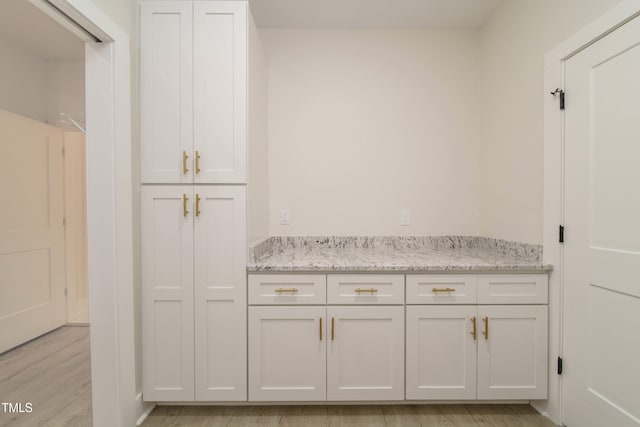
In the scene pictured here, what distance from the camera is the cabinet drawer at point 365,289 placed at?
5.70 feet

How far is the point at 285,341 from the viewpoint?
1729mm

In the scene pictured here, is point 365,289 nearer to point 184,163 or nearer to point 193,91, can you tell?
point 184,163

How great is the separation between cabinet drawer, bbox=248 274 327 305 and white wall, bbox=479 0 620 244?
4.45ft

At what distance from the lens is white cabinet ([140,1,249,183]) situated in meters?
1.70

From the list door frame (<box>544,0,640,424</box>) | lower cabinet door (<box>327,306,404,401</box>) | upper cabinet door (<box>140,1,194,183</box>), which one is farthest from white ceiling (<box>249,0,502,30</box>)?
lower cabinet door (<box>327,306,404,401</box>)

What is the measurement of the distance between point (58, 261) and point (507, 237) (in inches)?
165

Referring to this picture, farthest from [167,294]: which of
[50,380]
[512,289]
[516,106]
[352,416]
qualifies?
[516,106]

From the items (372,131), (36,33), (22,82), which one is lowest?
(372,131)

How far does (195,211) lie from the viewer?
171 cm

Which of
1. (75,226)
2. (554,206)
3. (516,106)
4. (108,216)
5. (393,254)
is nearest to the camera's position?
(108,216)

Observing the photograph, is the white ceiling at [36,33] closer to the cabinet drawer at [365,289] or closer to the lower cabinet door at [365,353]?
the cabinet drawer at [365,289]

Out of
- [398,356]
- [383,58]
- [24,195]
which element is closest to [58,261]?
[24,195]

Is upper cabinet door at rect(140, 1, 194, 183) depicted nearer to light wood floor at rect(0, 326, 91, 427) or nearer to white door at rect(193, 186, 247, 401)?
white door at rect(193, 186, 247, 401)

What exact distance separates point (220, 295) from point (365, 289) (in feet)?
2.77
